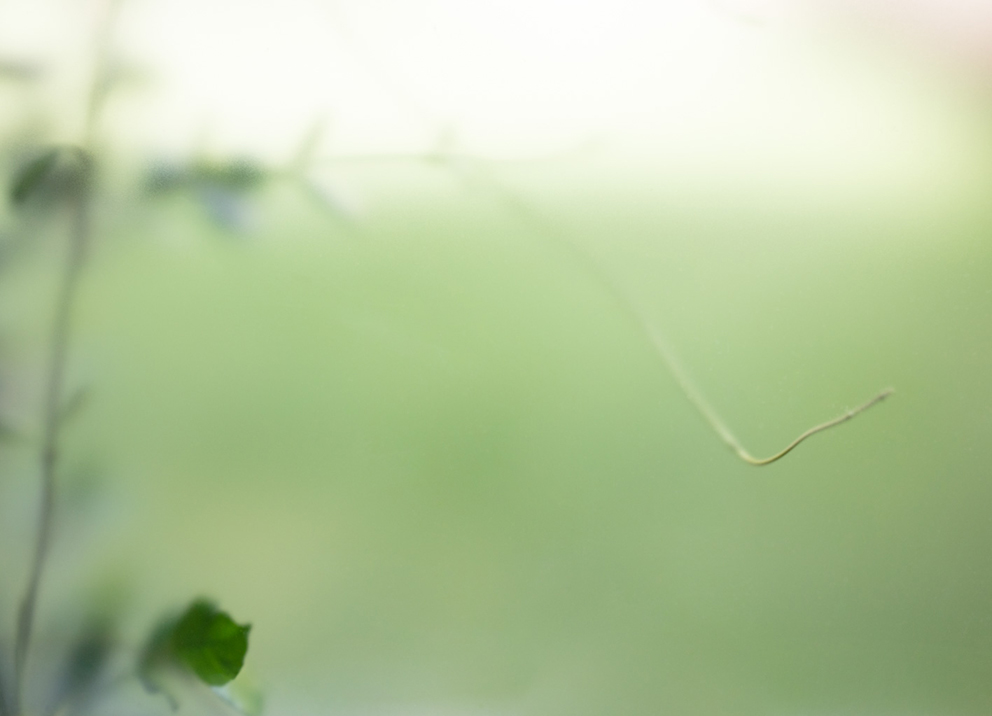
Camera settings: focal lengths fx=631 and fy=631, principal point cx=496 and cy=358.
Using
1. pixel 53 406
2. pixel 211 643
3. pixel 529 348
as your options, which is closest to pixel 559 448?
pixel 529 348

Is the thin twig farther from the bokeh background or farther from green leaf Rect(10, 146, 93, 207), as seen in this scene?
green leaf Rect(10, 146, 93, 207)

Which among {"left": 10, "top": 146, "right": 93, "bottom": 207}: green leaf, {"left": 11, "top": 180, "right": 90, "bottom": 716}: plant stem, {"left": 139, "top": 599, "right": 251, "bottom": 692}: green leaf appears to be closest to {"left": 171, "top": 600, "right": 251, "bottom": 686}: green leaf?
{"left": 139, "top": 599, "right": 251, "bottom": 692}: green leaf

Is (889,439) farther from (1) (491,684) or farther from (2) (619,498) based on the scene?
(1) (491,684)

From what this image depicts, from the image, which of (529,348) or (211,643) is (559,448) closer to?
(529,348)

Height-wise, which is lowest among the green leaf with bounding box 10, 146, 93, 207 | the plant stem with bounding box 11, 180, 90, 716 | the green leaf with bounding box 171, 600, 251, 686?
the green leaf with bounding box 171, 600, 251, 686

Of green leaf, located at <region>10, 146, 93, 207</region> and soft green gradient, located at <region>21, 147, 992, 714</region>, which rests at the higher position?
green leaf, located at <region>10, 146, 93, 207</region>

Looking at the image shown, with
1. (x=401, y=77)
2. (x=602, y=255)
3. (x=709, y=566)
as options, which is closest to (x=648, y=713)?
(x=709, y=566)
